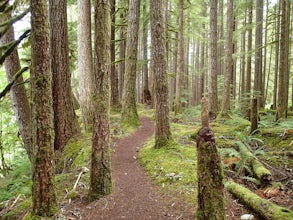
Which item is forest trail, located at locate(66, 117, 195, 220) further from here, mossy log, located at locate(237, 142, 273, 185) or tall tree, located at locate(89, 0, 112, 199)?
mossy log, located at locate(237, 142, 273, 185)

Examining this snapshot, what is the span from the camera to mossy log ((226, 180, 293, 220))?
10.2ft

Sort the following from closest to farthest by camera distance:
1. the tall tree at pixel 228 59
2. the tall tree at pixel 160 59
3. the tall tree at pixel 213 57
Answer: the tall tree at pixel 160 59 → the tall tree at pixel 213 57 → the tall tree at pixel 228 59

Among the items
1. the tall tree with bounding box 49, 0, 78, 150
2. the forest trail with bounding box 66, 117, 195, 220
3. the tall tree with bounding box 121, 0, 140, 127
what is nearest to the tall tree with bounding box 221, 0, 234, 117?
the tall tree with bounding box 121, 0, 140, 127

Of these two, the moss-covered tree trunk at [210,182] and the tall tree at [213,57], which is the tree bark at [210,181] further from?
the tall tree at [213,57]

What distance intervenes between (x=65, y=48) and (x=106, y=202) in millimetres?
5107

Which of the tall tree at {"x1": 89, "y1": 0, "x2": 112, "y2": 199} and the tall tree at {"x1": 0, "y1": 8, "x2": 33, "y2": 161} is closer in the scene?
the tall tree at {"x1": 89, "y1": 0, "x2": 112, "y2": 199}

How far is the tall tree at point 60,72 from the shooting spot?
6945mm

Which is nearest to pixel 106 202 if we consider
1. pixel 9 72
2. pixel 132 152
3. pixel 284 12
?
pixel 132 152

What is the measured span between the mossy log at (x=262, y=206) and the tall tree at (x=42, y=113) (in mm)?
3273

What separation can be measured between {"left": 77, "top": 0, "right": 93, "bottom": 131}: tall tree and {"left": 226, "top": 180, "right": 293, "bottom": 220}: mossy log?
247 inches

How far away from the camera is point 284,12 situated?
8617 millimetres

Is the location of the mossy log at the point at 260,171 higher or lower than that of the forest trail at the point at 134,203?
higher

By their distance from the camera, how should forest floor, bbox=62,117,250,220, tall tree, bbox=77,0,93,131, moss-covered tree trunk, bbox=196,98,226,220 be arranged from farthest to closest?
tall tree, bbox=77,0,93,131 < forest floor, bbox=62,117,250,220 < moss-covered tree trunk, bbox=196,98,226,220

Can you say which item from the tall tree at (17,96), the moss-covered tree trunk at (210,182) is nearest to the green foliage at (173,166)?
the moss-covered tree trunk at (210,182)
